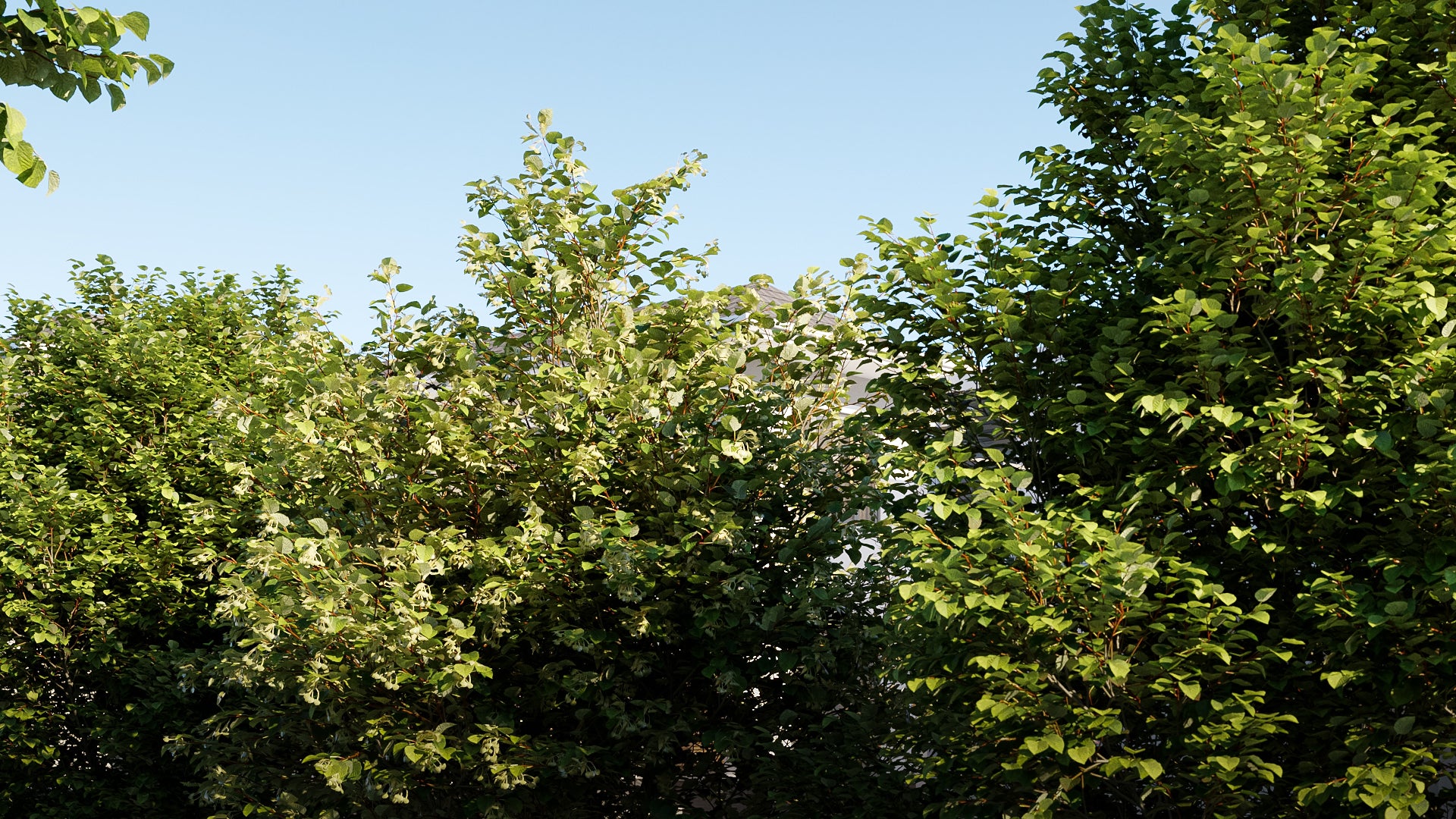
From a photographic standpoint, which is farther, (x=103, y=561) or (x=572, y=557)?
(x=103, y=561)

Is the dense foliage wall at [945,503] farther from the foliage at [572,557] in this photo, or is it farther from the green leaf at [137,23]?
the green leaf at [137,23]

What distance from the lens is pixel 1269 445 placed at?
491cm

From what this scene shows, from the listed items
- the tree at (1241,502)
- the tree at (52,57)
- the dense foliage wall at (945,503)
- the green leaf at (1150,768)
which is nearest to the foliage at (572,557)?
the dense foliage wall at (945,503)

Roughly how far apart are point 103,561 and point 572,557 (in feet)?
20.4

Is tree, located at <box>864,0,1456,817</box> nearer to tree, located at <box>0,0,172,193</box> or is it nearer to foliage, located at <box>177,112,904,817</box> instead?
foliage, located at <box>177,112,904,817</box>

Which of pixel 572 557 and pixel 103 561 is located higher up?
pixel 103 561

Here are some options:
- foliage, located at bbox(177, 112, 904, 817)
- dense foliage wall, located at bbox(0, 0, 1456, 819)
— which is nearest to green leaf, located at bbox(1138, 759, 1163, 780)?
dense foliage wall, located at bbox(0, 0, 1456, 819)

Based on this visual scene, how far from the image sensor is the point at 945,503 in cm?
553

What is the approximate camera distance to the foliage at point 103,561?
10992 mm

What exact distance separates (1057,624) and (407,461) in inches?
167

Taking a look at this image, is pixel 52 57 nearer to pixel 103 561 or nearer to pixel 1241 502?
Answer: pixel 1241 502

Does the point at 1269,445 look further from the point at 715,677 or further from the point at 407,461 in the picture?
the point at 407,461

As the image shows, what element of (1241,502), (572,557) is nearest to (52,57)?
(572,557)

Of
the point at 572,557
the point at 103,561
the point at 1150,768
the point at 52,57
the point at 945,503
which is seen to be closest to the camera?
the point at 52,57
